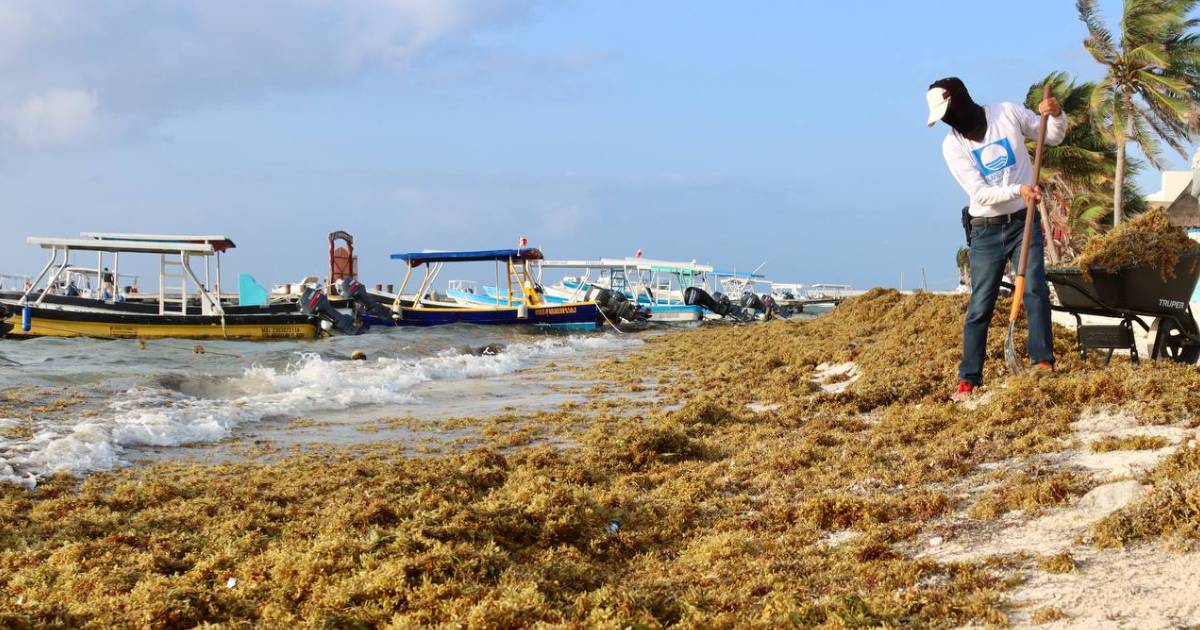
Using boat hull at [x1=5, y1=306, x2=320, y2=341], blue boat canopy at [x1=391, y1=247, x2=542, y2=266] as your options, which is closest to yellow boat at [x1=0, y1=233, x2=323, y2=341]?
boat hull at [x1=5, y1=306, x2=320, y2=341]

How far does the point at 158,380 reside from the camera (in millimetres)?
12320

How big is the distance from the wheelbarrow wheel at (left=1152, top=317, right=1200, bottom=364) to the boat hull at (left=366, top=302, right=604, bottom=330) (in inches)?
969

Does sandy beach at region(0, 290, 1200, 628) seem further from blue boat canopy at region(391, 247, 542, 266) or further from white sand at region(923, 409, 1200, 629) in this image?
blue boat canopy at region(391, 247, 542, 266)

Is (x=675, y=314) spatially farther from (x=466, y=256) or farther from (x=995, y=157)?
(x=995, y=157)

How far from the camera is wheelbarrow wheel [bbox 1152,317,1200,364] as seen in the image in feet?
20.8

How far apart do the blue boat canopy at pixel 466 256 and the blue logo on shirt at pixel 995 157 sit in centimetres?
2438

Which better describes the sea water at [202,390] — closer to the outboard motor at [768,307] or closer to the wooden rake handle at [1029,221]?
the wooden rake handle at [1029,221]

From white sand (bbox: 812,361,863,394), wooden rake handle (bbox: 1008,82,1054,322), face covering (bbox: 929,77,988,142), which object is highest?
face covering (bbox: 929,77,988,142)

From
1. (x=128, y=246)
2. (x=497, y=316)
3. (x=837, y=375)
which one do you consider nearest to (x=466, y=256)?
(x=497, y=316)

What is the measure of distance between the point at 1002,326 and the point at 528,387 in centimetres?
601

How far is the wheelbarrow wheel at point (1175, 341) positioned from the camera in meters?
6.34

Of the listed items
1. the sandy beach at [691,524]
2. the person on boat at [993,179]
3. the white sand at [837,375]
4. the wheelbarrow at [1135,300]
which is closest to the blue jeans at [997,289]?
the person on boat at [993,179]

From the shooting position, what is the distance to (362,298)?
93.2ft

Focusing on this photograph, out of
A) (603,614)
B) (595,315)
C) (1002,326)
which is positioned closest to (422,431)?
(603,614)
